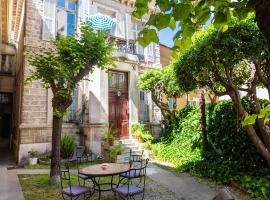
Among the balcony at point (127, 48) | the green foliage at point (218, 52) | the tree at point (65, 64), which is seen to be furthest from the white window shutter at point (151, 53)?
the tree at point (65, 64)

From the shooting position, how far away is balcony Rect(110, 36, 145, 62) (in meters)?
13.4

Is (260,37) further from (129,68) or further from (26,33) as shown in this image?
(26,33)

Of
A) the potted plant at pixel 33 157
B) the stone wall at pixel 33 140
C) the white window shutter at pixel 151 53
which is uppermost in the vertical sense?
the white window shutter at pixel 151 53

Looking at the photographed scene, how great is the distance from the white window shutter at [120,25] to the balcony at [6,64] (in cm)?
847

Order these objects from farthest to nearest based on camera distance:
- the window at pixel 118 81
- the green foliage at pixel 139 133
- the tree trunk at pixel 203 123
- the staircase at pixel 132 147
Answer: the window at pixel 118 81
the green foliage at pixel 139 133
the staircase at pixel 132 147
the tree trunk at pixel 203 123

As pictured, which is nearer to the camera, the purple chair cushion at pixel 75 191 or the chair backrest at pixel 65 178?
the purple chair cushion at pixel 75 191

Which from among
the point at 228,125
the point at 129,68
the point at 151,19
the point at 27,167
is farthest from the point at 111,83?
the point at 151,19

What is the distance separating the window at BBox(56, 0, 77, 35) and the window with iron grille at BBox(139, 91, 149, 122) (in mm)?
5276

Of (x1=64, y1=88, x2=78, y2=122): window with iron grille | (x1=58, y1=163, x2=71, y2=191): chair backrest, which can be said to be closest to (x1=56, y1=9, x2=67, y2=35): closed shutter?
(x1=64, y1=88, x2=78, y2=122): window with iron grille

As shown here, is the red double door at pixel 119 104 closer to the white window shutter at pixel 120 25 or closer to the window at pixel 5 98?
the white window shutter at pixel 120 25

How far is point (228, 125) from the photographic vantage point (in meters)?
8.12

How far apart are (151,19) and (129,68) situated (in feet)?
37.5

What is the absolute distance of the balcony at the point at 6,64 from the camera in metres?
16.6

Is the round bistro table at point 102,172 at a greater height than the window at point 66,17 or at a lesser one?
lesser
